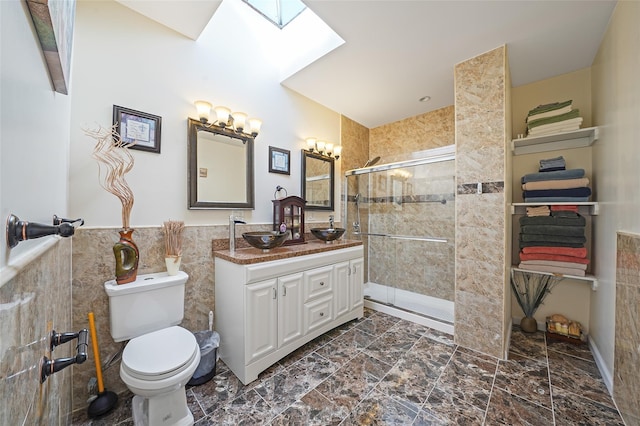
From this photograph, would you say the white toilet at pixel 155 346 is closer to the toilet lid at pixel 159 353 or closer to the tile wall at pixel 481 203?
the toilet lid at pixel 159 353

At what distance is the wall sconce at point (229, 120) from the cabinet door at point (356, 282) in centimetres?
170

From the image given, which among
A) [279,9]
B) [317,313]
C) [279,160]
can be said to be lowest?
[317,313]

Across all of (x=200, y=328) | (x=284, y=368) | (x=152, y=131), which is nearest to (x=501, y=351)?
(x=284, y=368)

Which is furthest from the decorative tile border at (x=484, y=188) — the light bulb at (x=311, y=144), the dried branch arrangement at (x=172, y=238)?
the dried branch arrangement at (x=172, y=238)

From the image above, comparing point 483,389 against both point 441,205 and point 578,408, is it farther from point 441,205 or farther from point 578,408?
point 441,205

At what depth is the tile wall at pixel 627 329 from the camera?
1219 millimetres

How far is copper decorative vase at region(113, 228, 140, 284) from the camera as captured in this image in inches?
58.0

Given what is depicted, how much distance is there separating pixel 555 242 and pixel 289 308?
243 centimetres

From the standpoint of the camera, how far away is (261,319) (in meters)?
1.73

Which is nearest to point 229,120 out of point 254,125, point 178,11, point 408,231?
point 254,125

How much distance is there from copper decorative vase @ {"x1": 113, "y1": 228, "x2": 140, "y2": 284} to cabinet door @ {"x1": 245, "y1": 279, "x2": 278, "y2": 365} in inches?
28.8

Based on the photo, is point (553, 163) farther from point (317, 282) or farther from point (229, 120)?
point (229, 120)

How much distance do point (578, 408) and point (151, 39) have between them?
3.81 metres

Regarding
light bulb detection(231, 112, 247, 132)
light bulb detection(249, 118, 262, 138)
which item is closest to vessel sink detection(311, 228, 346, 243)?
light bulb detection(249, 118, 262, 138)
